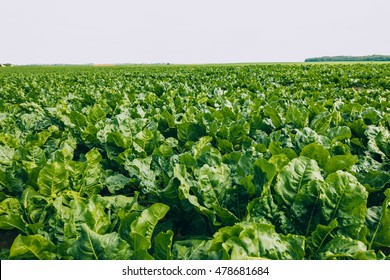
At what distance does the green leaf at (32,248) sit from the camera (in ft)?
6.86

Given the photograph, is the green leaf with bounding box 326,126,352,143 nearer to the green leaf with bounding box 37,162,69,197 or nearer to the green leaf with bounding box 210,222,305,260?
the green leaf with bounding box 210,222,305,260

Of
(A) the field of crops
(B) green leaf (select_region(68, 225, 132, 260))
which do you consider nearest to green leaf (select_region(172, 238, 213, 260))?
(A) the field of crops

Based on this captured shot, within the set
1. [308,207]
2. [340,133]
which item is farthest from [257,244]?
[340,133]

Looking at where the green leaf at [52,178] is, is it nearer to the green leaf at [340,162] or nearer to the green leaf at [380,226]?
the green leaf at [340,162]

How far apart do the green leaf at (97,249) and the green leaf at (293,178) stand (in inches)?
48.9

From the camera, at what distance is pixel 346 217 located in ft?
7.25

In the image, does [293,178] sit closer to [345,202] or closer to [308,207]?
[308,207]

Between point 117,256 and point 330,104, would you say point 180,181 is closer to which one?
point 117,256

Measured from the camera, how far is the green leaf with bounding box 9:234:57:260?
209 cm

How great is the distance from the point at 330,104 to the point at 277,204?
4.14 m

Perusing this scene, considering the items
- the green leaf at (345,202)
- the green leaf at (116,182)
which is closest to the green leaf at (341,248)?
the green leaf at (345,202)

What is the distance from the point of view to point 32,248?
214cm

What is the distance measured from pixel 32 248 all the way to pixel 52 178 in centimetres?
100

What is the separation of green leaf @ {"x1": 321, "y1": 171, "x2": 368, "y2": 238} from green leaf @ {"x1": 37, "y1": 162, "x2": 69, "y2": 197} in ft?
7.72
